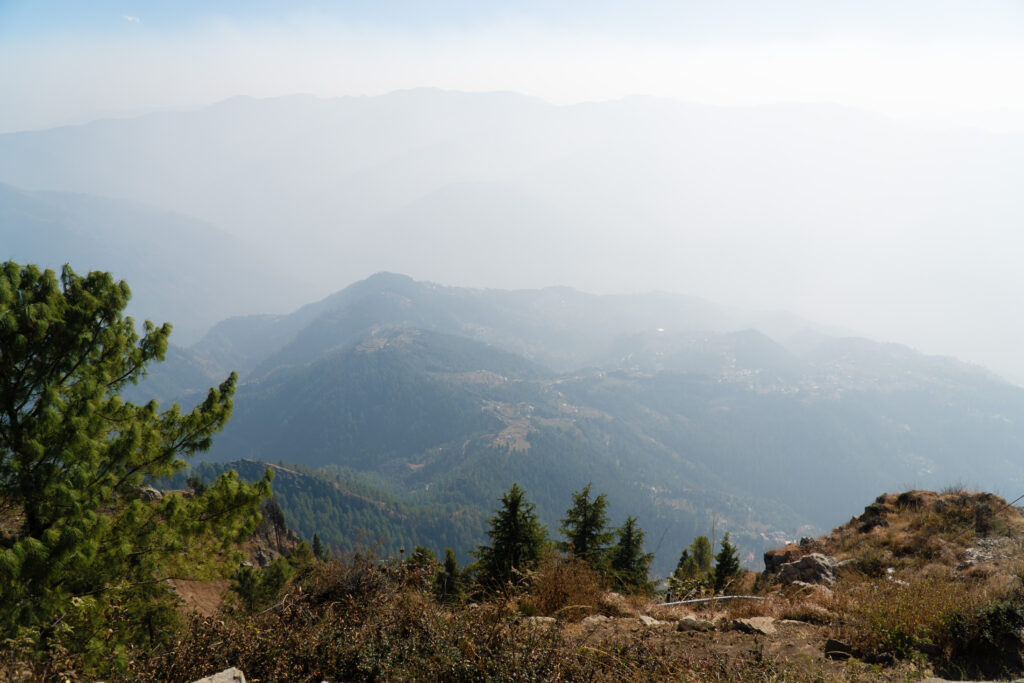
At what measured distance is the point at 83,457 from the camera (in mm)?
7469

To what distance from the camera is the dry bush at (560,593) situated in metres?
6.55

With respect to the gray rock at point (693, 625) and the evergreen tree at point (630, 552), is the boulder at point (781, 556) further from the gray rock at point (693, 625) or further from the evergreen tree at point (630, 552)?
the gray rock at point (693, 625)

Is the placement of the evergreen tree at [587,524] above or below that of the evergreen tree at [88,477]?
below

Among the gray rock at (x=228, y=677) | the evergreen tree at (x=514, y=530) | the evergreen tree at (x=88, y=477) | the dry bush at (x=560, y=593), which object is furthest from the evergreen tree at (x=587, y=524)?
the gray rock at (x=228, y=677)

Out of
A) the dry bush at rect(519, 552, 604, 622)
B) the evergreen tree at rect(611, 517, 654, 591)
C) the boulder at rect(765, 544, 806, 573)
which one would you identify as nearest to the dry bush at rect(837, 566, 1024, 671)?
the dry bush at rect(519, 552, 604, 622)

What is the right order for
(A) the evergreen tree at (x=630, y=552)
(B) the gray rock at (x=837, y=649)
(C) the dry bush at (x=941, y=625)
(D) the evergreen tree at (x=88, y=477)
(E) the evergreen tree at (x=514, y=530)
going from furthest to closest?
(A) the evergreen tree at (x=630, y=552) → (E) the evergreen tree at (x=514, y=530) → (D) the evergreen tree at (x=88, y=477) → (B) the gray rock at (x=837, y=649) → (C) the dry bush at (x=941, y=625)

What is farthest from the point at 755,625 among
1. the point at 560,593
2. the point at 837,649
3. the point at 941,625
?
the point at 560,593

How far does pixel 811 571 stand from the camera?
11680mm

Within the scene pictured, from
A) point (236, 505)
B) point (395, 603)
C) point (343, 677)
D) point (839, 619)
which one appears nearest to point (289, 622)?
point (395, 603)

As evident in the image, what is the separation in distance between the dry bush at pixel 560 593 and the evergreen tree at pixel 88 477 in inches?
211

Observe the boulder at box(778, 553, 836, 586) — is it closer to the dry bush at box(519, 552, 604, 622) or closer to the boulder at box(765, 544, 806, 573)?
the boulder at box(765, 544, 806, 573)

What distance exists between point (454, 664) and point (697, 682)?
212 cm

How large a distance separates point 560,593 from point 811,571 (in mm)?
8466

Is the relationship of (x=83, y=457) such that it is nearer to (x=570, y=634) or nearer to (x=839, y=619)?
(x=570, y=634)
